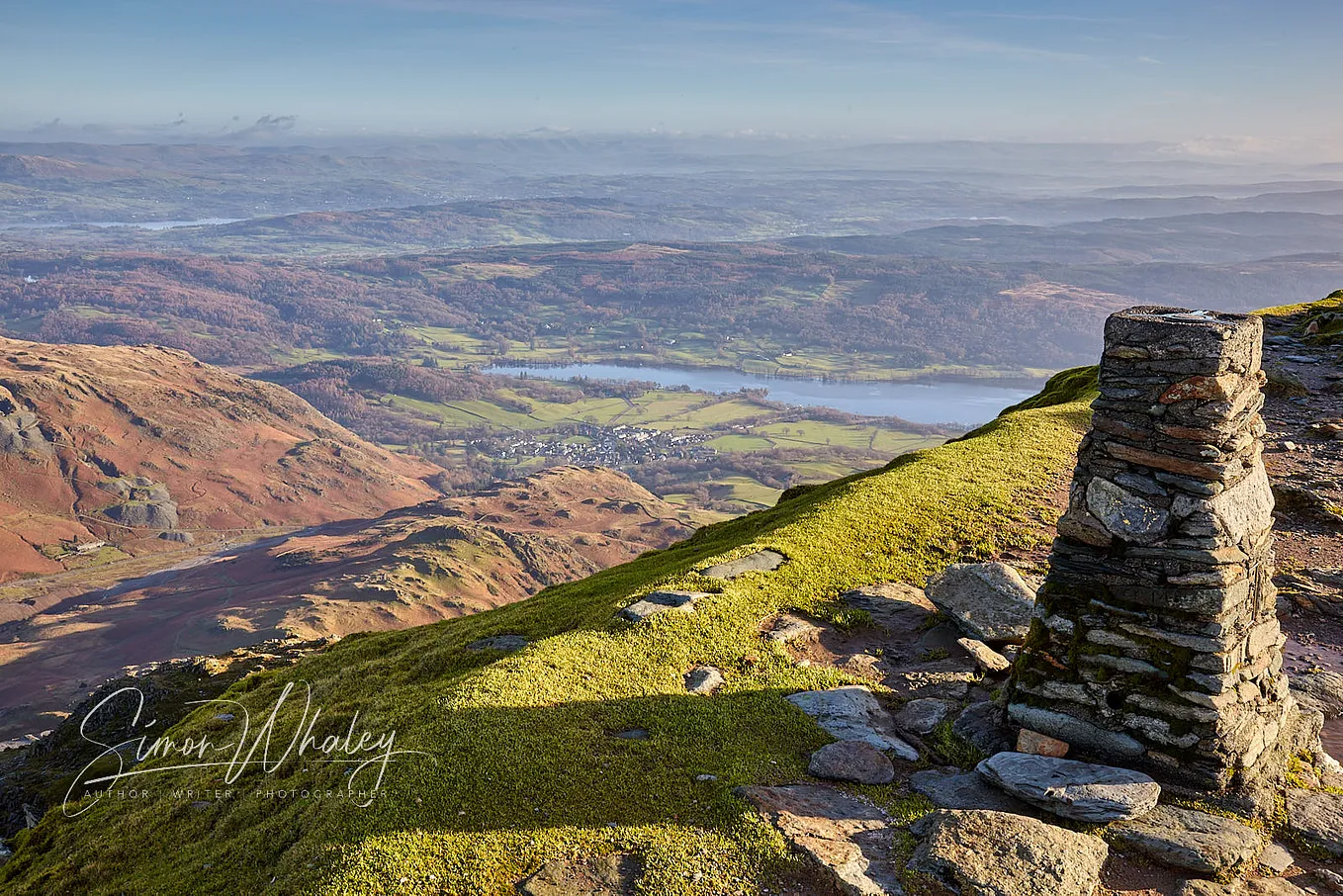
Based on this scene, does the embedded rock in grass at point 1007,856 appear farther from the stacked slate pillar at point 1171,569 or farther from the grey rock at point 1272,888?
the stacked slate pillar at point 1171,569

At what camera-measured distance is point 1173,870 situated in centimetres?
1123

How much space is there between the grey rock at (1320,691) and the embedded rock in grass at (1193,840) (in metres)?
5.11

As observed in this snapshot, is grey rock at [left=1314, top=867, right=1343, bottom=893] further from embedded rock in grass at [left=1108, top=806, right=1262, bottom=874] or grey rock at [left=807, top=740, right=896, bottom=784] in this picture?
grey rock at [left=807, top=740, right=896, bottom=784]

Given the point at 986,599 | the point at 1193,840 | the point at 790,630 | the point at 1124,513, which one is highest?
the point at 1124,513

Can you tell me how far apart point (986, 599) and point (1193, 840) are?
280 inches

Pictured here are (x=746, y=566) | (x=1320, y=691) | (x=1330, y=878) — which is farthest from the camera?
(x=746, y=566)

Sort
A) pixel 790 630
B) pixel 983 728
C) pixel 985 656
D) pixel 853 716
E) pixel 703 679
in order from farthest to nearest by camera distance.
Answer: pixel 790 630
pixel 985 656
pixel 703 679
pixel 853 716
pixel 983 728

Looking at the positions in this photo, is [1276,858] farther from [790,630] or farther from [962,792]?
[790,630]

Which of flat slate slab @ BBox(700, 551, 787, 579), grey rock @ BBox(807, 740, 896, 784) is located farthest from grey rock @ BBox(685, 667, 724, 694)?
flat slate slab @ BBox(700, 551, 787, 579)

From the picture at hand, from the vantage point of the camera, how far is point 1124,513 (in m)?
12.8

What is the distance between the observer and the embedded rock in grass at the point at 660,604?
1861 cm

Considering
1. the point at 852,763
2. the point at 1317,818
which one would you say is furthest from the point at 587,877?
the point at 1317,818

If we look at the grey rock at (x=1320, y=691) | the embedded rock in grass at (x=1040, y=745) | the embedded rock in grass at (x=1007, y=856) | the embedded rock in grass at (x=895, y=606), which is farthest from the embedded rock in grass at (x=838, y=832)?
the grey rock at (x=1320, y=691)

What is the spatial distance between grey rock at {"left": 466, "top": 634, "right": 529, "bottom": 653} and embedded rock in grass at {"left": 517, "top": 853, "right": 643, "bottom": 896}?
8.98m
